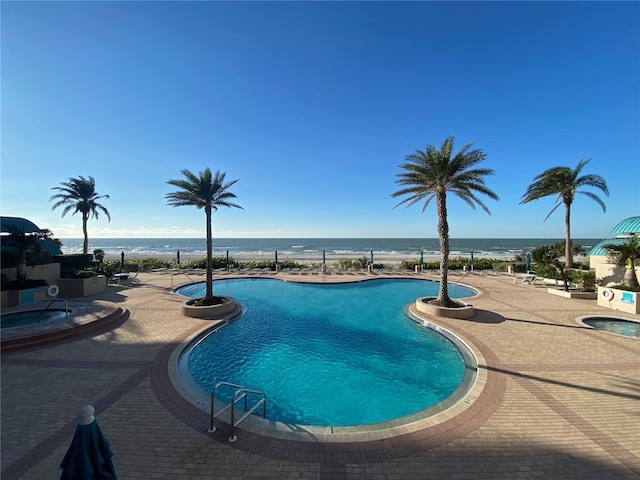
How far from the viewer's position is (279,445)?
5.25 meters

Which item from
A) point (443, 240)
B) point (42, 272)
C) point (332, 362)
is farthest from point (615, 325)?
point (42, 272)

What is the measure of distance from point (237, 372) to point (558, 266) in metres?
22.5

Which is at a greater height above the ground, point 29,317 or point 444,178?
point 444,178

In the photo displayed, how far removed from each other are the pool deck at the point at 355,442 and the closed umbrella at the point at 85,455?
59.3 inches

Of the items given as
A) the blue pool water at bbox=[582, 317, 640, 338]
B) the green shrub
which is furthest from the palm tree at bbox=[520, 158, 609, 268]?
the blue pool water at bbox=[582, 317, 640, 338]

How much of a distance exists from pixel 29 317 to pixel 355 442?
16.3 metres

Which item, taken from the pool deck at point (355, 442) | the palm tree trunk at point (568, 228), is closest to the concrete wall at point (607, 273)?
the palm tree trunk at point (568, 228)

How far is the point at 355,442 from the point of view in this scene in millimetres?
5371

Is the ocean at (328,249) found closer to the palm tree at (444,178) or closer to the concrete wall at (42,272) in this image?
the concrete wall at (42,272)

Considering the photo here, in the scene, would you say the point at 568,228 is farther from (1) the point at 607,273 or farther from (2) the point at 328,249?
(2) the point at 328,249

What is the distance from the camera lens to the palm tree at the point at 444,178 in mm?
14047

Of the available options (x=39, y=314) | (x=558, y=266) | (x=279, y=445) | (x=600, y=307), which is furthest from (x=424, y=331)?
(x=39, y=314)

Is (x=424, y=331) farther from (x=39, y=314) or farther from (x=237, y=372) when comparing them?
(x=39, y=314)

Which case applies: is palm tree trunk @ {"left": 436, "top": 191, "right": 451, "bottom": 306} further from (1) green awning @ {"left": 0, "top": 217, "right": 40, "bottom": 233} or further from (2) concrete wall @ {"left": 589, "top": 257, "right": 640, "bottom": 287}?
(1) green awning @ {"left": 0, "top": 217, "right": 40, "bottom": 233}
